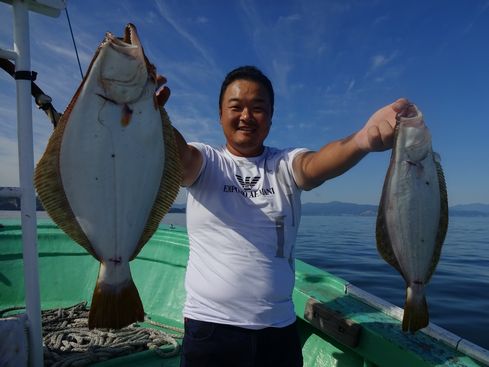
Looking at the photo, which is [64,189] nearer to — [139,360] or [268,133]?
[268,133]

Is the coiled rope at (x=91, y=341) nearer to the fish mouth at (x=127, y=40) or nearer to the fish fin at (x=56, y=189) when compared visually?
the fish fin at (x=56, y=189)

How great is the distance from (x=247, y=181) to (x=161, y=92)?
0.83 metres

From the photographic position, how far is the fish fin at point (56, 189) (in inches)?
66.6

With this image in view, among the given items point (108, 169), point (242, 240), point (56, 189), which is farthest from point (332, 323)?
point (56, 189)

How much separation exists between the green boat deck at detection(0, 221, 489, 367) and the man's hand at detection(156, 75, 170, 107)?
2197mm

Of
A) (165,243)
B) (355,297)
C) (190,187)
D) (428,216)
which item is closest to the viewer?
(428,216)

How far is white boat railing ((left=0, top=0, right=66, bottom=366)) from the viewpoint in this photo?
2.26 m

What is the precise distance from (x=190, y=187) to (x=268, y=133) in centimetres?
67

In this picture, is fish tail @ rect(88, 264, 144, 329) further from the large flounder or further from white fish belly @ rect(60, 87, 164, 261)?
white fish belly @ rect(60, 87, 164, 261)

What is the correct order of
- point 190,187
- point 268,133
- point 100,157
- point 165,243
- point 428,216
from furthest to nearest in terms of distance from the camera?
point 165,243
point 268,133
point 190,187
point 428,216
point 100,157

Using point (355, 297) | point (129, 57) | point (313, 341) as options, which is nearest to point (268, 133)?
point (129, 57)

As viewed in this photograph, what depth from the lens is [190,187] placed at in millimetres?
2391

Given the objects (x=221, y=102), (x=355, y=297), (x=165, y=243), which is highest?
(x=221, y=102)

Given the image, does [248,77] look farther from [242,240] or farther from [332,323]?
[332,323]
